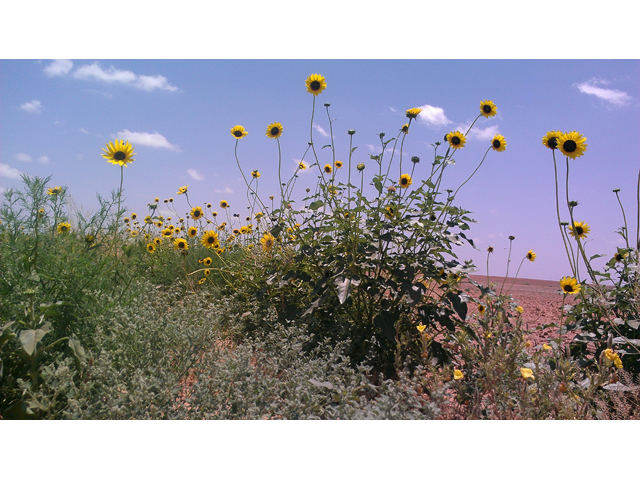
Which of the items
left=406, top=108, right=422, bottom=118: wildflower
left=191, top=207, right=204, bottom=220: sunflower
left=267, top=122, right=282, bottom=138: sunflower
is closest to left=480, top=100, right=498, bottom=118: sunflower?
left=406, top=108, right=422, bottom=118: wildflower

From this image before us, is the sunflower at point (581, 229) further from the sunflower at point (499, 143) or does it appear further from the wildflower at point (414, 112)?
the wildflower at point (414, 112)

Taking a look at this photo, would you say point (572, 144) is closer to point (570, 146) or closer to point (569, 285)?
point (570, 146)

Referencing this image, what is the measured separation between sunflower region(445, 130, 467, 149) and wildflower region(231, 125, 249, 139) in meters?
1.91

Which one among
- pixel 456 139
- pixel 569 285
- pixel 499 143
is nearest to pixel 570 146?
pixel 499 143

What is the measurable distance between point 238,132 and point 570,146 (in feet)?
8.80

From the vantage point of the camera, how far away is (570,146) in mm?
2424

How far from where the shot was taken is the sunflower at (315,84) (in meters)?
2.98

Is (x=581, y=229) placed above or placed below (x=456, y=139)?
below

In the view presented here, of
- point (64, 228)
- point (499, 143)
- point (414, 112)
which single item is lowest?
point (64, 228)

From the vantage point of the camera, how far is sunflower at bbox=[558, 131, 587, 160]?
2406 mm

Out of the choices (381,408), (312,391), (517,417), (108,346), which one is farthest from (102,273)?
(517,417)

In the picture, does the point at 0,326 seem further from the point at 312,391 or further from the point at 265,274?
the point at 265,274

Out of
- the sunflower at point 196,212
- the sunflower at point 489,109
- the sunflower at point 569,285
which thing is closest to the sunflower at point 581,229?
the sunflower at point 569,285

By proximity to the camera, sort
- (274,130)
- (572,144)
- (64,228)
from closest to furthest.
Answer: (572,144)
(64,228)
(274,130)
